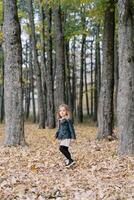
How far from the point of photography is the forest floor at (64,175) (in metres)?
8.91

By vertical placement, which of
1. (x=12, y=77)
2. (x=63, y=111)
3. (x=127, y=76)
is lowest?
(x=63, y=111)

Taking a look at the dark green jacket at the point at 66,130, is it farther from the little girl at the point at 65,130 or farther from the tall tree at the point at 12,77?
the tall tree at the point at 12,77

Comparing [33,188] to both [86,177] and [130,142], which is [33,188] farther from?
[130,142]

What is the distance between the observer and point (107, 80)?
18.3 metres

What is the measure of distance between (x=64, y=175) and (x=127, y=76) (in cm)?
377

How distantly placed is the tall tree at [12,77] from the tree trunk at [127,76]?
4003mm

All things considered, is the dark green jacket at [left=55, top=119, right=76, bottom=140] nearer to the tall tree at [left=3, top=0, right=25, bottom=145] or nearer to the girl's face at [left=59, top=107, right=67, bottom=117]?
the girl's face at [left=59, top=107, right=67, bottom=117]

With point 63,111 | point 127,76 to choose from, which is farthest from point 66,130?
point 127,76

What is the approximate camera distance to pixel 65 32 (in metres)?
32.2

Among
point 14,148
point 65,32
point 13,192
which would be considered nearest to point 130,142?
point 14,148

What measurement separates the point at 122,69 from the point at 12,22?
4.46 metres

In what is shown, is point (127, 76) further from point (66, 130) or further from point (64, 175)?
point (64, 175)

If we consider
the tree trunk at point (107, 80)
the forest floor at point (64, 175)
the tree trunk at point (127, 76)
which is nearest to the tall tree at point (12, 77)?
the forest floor at point (64, 175)

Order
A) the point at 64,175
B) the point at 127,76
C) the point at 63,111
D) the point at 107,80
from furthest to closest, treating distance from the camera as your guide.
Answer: the point at 107,80
the point at 127,76
the point at 63,111
the point at 64,175
